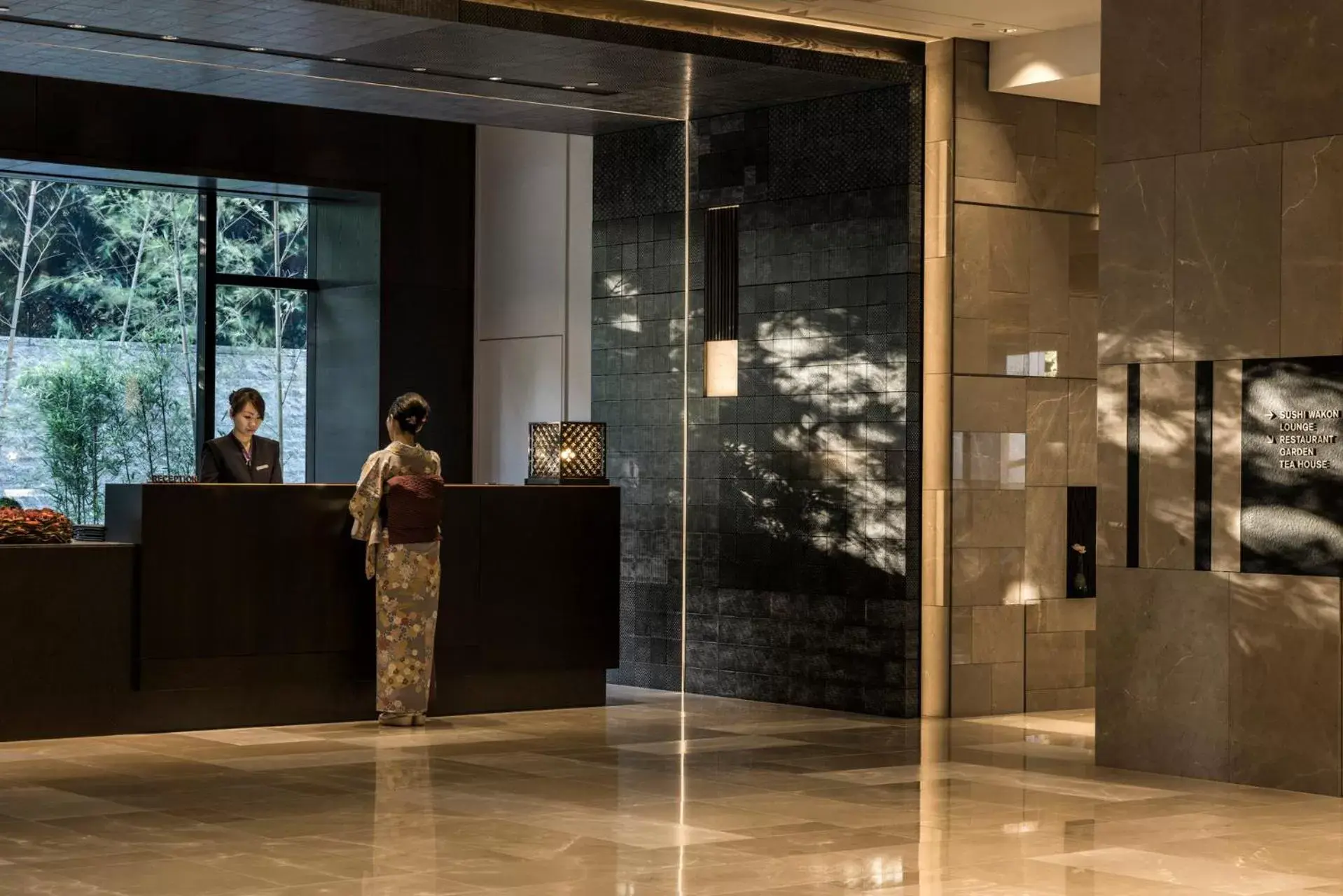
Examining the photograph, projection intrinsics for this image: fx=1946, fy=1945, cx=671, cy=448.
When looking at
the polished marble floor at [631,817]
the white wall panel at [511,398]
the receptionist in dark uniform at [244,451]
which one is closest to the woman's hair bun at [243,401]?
the receptionist in dark uniform at [244,451]

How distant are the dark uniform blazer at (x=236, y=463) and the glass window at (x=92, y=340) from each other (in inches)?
94.1

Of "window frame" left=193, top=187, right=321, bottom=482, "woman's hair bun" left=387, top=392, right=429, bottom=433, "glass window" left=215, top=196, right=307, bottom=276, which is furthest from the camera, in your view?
"glass window" left=215, top=196, right=307, bottom=276

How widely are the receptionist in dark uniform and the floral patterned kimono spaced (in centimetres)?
62

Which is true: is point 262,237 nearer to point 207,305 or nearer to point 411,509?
point 207,305

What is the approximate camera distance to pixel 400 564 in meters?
9.12

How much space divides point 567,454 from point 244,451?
1.67 m

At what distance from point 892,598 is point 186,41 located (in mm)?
4396

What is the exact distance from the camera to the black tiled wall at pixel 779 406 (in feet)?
32.8

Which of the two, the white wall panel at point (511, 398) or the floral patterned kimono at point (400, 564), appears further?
the white wall panel at point (511, 398)

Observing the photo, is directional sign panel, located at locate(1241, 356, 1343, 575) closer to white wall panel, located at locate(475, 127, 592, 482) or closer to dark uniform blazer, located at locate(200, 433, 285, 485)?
dark uniform blazer, located at locate(200, 433, 285, 485)

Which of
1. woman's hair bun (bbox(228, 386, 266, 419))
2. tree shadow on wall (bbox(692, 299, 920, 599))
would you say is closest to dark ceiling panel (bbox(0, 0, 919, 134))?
tree shadow on wall (bbox(692, 299, 920, 599))

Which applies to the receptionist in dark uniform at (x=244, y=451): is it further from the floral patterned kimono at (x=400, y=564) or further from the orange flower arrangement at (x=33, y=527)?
the orange flower arrangement at (x=33, y=527)

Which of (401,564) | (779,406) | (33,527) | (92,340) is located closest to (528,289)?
(779,406)

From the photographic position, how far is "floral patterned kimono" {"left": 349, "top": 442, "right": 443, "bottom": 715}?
9.12 m
